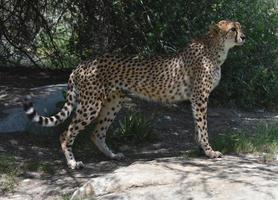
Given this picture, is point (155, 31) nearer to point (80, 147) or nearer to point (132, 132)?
point (132, 132)

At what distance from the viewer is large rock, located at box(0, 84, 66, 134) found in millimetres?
6773

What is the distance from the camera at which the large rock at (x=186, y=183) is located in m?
4.36

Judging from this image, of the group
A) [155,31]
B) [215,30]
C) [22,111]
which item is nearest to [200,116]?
[215,30]

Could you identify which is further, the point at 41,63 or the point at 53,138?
the point at 41,63

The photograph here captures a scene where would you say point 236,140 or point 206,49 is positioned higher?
point 206,49

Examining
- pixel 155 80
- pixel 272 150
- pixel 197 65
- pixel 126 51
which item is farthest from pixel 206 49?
pixel 126 51

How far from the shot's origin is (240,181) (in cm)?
454

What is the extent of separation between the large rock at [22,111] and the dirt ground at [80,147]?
106 millimetres

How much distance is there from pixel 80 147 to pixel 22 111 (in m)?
0.85

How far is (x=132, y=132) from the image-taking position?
22.2 feet

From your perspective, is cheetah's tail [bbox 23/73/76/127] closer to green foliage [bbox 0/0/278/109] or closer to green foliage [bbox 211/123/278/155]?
green foliage [bbox 211/123/278/155]

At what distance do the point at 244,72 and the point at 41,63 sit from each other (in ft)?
10.7

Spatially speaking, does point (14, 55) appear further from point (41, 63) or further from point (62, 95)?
point (62, 95)

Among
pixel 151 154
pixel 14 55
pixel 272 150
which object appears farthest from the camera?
pixel 14 55
